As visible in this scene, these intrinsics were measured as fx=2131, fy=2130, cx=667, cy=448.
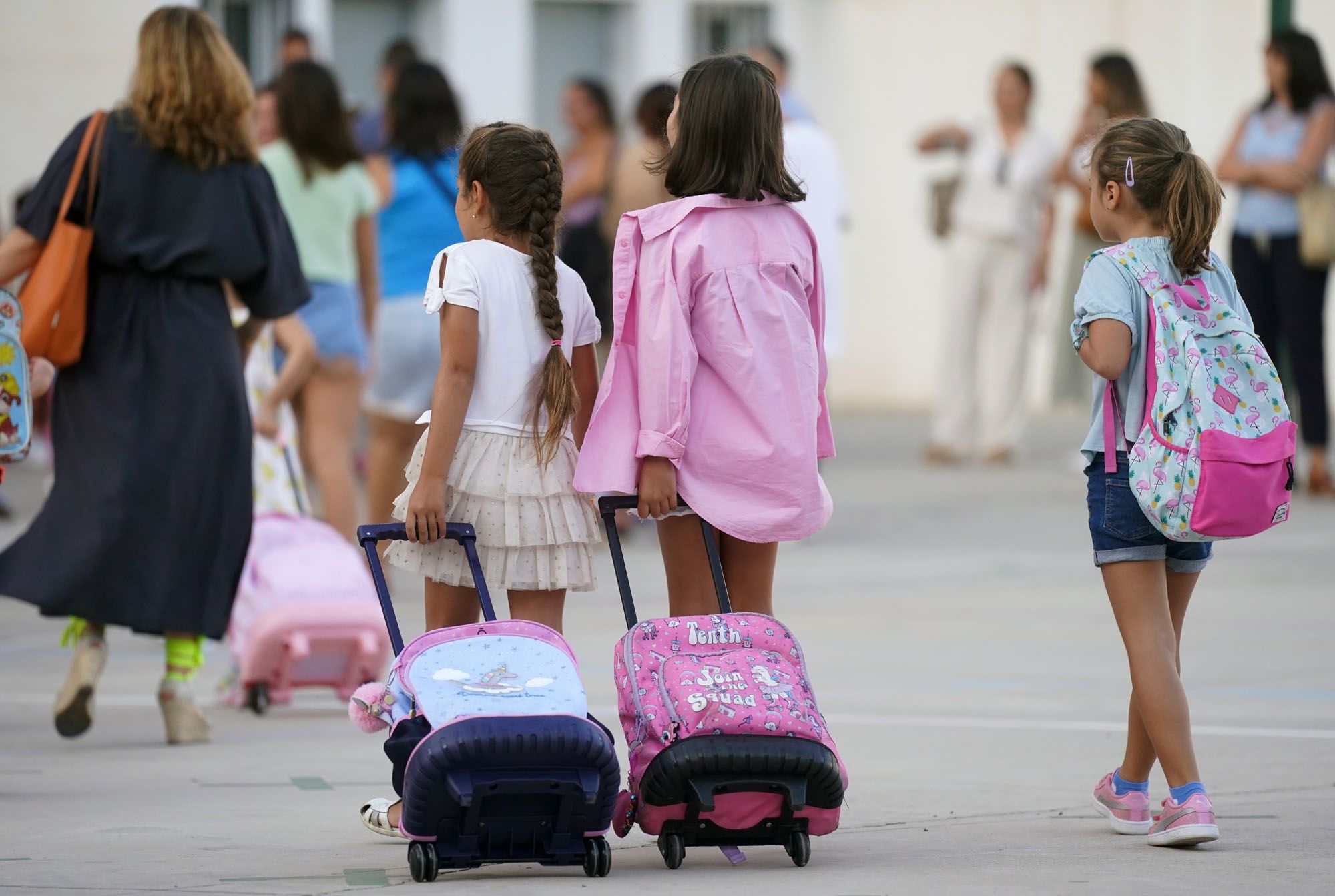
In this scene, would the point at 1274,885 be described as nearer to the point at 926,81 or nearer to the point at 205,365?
the point at 205,365

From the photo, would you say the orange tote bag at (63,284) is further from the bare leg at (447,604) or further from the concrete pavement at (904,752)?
the bare leg at (447,604)

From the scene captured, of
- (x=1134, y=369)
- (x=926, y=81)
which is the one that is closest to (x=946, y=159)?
(x=926, y=81)

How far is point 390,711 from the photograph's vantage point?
4.31 meters

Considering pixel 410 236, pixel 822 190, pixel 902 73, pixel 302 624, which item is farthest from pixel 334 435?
pixel 902 73

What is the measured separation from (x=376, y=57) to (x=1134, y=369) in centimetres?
1388

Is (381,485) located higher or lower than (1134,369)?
lower

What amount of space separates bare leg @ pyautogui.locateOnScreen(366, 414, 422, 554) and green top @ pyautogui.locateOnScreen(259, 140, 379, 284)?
65 centimetres

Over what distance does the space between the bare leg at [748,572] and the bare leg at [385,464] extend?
13.4ft

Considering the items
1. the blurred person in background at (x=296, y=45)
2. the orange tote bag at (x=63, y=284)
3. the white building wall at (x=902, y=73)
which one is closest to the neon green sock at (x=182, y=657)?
the orange tote bag at (x=63, y=284)

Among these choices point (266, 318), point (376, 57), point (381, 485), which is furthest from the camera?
point (376, 57)

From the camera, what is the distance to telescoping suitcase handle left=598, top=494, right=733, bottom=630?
454 cm

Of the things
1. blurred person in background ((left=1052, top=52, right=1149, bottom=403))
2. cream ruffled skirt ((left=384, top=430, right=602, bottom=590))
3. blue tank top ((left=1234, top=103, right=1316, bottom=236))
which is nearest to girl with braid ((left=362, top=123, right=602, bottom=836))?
cream ruffled skirt ((left=384, top=430, right=602, bottom=590))

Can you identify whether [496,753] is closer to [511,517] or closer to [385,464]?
[511,517]

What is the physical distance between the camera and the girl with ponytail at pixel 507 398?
4.51 metres
